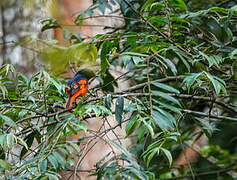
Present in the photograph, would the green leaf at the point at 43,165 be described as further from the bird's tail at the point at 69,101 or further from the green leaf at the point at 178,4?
the green leaf at the point at 178,4

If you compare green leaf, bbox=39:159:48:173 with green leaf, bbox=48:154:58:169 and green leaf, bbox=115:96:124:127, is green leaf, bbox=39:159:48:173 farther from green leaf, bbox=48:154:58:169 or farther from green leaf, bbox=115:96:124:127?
green leaf, bbox=115:96:124:127

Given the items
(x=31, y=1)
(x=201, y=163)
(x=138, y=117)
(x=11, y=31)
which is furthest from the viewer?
(x=201, y=163)

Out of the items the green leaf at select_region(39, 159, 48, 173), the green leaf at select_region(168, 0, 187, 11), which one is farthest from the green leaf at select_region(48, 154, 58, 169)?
the green leaf at select_region(168, 0, 187, 11)

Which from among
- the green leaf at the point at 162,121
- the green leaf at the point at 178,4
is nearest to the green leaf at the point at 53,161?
the green leaf at the point at 162,121

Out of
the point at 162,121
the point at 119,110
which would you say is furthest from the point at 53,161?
the point at 162,121

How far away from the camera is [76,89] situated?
5.38 feet

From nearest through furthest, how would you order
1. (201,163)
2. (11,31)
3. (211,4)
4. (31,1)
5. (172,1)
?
(31,1) < (172,1) < (11,31) < (211,4) < (201,163)

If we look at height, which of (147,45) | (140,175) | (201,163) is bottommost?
(201,163)

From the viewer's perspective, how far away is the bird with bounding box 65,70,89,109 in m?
1.59

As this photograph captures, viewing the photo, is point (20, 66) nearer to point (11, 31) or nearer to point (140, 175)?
point (11, 31)

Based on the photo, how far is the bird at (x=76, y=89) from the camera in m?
1.59

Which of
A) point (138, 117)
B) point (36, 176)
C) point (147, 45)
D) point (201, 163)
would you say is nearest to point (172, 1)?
point (147, 45)

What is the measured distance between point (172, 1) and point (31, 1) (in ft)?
2.48

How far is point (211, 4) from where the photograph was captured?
248 cm
